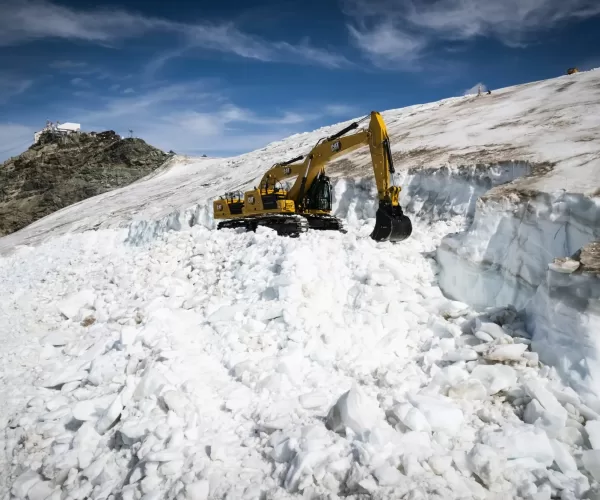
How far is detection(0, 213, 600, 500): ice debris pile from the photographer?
11.5 ft

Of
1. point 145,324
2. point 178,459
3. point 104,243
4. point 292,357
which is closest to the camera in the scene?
point 178,459

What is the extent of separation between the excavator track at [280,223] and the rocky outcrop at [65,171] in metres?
34.5

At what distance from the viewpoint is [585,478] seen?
333 centimetres

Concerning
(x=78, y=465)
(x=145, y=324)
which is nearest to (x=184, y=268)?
(x=145, y=324)

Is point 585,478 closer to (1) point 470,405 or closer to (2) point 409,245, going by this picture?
(1) point 470,405

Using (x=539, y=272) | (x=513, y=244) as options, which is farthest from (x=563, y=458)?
(x=513, y=244)

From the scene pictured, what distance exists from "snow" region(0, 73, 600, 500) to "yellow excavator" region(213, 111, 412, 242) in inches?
30.9

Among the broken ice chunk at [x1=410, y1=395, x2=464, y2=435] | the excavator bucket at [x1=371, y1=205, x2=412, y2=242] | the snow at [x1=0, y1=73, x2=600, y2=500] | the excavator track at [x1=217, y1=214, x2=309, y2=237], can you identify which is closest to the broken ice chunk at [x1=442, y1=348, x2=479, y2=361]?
the snow at [x1=0, y1=73, x2=600, y2=500]

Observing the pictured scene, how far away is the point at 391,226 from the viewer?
347 inches

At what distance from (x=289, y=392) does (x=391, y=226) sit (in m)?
5.00

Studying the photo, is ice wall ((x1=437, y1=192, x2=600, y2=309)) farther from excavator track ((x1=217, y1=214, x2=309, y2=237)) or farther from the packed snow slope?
excavator track ((x1=217, y1=214, x2=309, y2=237))

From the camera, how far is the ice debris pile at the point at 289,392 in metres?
3.52

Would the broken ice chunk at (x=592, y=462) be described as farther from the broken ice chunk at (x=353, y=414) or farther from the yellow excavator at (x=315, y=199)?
the yellow excavator at (x=315, y=199)

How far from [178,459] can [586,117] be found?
13.1 m
